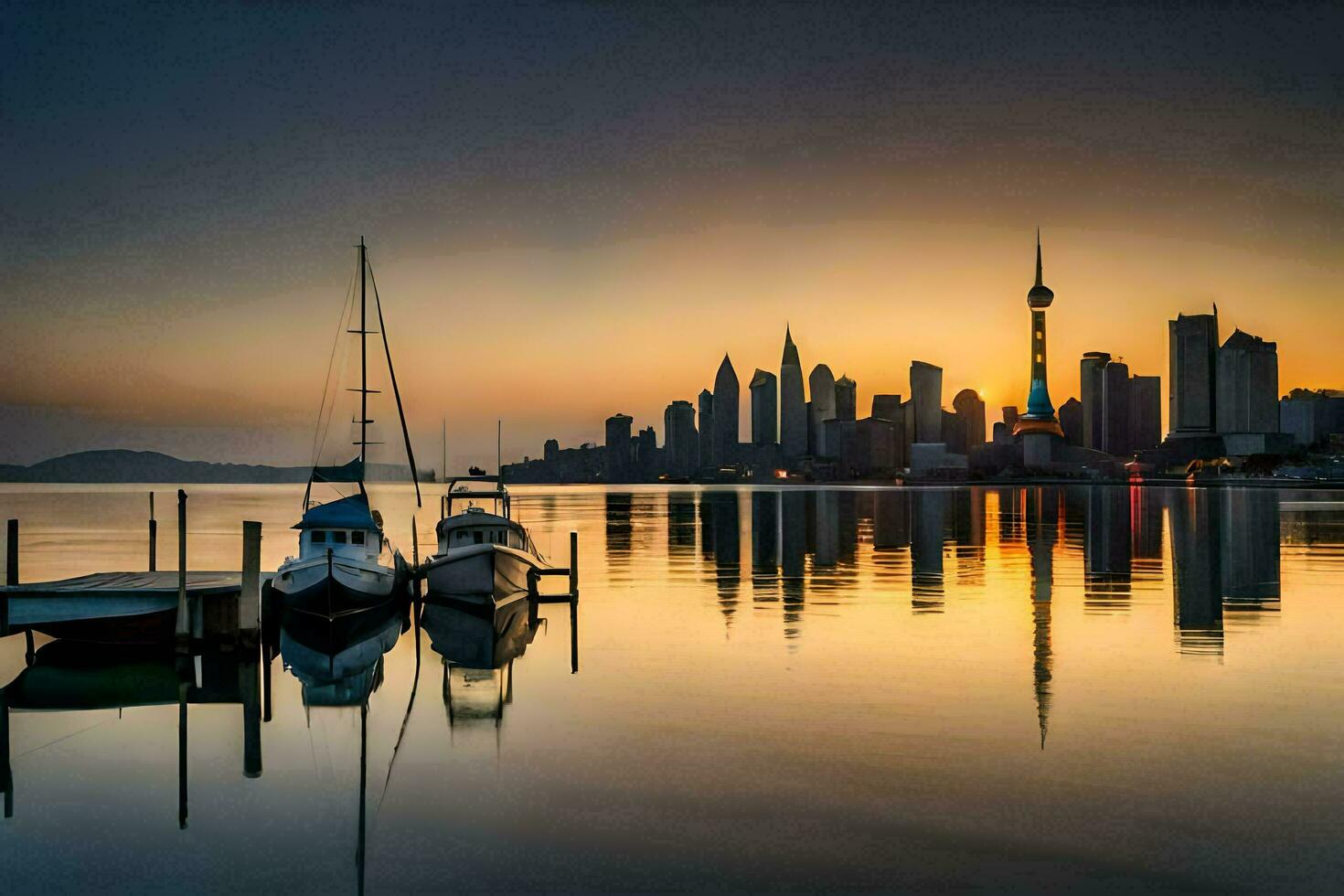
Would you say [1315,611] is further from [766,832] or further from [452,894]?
[452,894]

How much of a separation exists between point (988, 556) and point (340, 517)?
35.9 meters

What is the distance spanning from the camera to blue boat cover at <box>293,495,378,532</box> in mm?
35500

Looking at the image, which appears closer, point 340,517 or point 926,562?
point 340,517

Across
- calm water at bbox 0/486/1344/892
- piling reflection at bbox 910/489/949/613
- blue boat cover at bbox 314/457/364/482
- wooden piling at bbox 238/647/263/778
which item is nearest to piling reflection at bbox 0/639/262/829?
wooden piling at bbox 238/647/263/778

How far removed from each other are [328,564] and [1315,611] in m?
31.0

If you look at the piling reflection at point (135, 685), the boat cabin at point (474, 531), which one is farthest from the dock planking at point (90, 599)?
the boat cabin at point (474, 531)

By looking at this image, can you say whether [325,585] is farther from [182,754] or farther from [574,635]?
[182,754]

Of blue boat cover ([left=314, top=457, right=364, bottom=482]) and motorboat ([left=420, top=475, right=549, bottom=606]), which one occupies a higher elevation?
blue boat cover ([left=314, top=457, right=364, bottom=482])

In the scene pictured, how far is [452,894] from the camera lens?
12891mm

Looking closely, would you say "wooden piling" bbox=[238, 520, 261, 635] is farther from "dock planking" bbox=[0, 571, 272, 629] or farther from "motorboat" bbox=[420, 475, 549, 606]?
"motorboat" bbox=[420, 475, 549, 606]

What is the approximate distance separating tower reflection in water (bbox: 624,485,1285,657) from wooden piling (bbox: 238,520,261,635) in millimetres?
14875

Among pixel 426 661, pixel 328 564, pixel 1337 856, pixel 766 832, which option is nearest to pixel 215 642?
pixel 328 564

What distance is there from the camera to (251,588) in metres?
29.3

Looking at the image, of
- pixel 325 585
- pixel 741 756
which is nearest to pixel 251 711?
pixel 325 585
